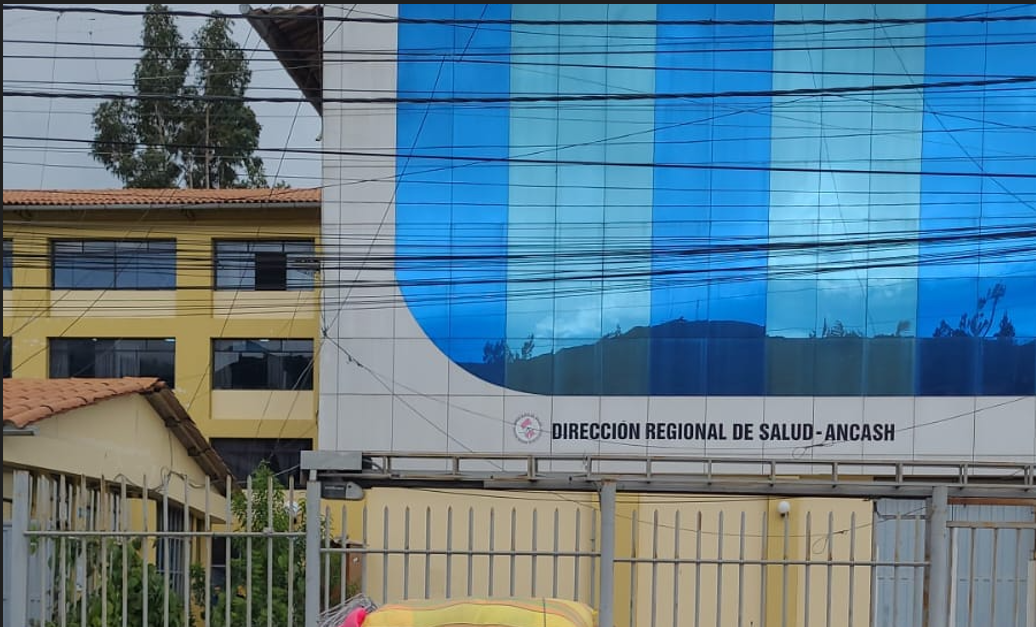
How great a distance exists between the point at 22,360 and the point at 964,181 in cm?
1386

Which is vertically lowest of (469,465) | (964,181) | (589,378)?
(469,465)

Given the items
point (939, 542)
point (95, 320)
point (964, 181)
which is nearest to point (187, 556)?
point (939, 542)

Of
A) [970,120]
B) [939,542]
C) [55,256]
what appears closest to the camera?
[939,542]

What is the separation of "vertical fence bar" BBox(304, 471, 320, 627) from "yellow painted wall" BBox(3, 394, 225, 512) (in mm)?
925

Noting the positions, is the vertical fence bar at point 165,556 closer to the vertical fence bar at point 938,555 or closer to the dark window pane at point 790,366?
the vertical fence bar at point 938,555

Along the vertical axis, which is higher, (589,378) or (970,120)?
(970,120)

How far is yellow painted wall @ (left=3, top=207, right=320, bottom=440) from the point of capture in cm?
1145

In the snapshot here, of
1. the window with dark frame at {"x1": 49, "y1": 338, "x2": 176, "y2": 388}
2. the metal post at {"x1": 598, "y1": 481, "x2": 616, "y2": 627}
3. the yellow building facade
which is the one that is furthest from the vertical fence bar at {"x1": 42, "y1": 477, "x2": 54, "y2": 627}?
the window with dark frame at {"x1": 49, "y1": 338, "x2": 176, "y2": 388}

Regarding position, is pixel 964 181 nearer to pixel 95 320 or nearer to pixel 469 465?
pixel 469 465

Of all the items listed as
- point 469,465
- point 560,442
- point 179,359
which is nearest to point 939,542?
point 560,442

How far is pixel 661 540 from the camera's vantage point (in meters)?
8.02

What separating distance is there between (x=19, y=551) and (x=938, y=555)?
16.3 feet

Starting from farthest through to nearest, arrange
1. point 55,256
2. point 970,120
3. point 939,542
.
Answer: point 55,256
point 970,120
point 939,542

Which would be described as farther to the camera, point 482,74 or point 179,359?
point 179,359
